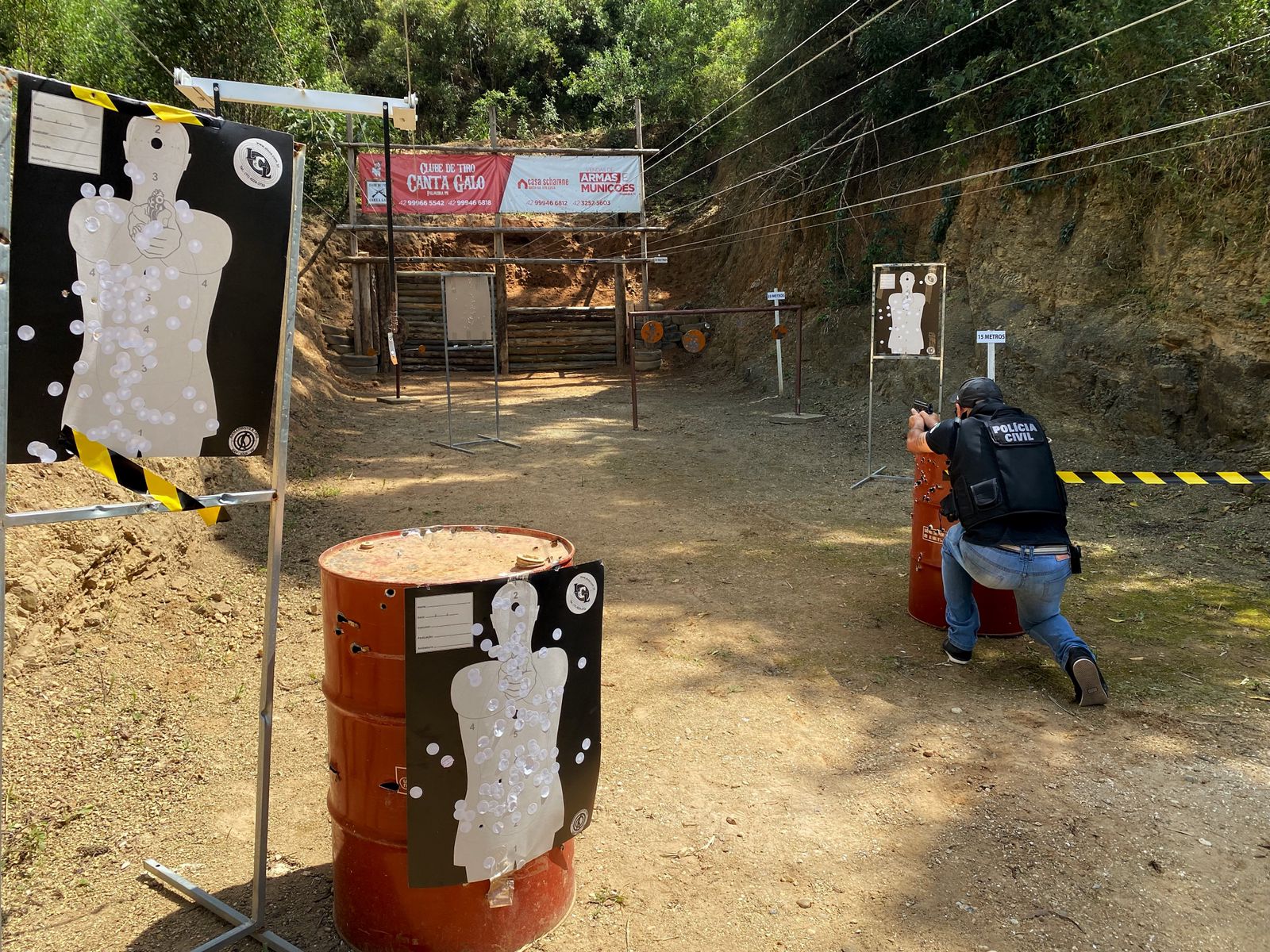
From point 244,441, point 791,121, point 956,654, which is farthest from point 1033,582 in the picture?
point 791,121

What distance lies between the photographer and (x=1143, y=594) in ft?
19.8

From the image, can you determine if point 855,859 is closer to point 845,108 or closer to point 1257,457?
point 1257,457

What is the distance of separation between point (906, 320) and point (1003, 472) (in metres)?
6.02

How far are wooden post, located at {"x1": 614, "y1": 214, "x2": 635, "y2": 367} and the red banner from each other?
3.40 metres

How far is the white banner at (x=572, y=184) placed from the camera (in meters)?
18.6

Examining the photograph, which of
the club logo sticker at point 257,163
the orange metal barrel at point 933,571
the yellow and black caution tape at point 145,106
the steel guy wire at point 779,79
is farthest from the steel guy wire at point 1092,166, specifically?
the yellow and black caution tape at point 145,106

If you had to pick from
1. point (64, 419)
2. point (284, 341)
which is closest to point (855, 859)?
point (284, 341)

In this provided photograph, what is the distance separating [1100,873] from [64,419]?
343cm

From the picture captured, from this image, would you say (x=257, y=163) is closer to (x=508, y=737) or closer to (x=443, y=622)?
(x=443, y=622)

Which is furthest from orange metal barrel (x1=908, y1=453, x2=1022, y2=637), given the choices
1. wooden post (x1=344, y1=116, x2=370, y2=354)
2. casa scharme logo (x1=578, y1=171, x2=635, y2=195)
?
casa scharme logo (x1=578, y1=171, x2=635, y2=195)

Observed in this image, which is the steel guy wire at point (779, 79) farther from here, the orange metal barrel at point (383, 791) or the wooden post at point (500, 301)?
the orange metal barrel at point (383, 791)

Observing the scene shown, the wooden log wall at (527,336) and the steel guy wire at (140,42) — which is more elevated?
the steel guy wire at (140,42)

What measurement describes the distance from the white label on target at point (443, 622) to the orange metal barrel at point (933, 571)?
11.3 ft

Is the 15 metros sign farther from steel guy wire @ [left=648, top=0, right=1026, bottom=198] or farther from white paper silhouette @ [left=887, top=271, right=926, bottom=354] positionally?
white paper silhouette @ [left=887, top=271, right=926, bottom=354]
